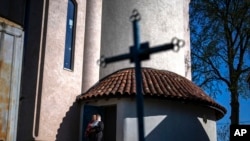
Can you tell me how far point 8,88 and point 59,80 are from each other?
26.9 ft

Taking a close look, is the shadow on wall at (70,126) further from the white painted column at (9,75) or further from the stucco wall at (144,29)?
the white painted column at (9,75)

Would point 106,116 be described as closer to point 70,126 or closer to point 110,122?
point 110,122

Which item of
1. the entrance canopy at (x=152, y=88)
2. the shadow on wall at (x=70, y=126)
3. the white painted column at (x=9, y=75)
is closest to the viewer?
the white painted column at (x=9, y=75)

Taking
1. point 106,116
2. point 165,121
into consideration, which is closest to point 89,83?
point 106,116

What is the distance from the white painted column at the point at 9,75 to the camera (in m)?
7.24

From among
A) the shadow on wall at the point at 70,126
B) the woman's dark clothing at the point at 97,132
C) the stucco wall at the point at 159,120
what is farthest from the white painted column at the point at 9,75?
the shadow on wall at the point at 70,126

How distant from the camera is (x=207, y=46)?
1981 centimetres

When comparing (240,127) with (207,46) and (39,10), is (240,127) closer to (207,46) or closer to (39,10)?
(207,46)

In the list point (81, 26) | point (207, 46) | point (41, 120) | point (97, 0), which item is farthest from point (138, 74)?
point (207, 46)

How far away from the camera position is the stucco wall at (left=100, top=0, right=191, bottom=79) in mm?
17906

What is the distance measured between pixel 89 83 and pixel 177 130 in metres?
4.05

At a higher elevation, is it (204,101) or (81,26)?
(81,26)

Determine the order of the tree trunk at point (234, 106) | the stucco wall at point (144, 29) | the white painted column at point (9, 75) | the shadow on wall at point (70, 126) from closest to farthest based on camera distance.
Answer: the white painted column at point (9, 75) < the shadow on wall at point (70, 126) < the stucco wall at point (144, 29) < the tree trunk at point (234, 106)

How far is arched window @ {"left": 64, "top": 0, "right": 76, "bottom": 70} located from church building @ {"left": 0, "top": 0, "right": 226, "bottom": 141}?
1.6 inches
